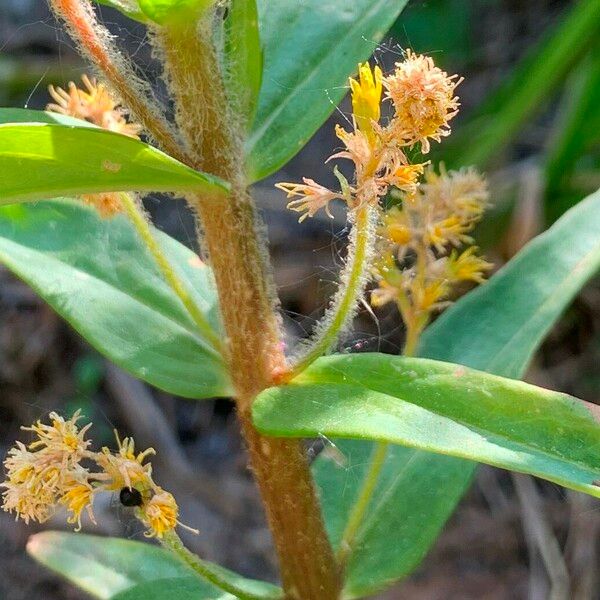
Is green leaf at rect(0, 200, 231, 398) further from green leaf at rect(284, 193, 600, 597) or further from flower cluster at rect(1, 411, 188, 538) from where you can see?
green leaf at rect(284, 193, 600, 597)

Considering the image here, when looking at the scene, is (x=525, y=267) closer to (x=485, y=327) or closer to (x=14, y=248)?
(x=485, y=327)

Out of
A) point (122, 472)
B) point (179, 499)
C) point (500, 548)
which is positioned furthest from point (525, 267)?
point (179, 499)

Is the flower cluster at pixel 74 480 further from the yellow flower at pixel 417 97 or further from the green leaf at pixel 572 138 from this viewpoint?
the green leaf at pixel 572 138

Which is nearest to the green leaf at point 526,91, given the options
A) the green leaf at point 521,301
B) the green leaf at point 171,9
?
the green leaf at point 521,301

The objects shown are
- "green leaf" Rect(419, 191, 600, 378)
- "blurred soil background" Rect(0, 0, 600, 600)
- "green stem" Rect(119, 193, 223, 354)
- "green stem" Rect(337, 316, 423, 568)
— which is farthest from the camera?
"blurred soil background" Rect(0, 0, 600, 600)

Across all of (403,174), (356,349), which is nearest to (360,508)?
(403,174)

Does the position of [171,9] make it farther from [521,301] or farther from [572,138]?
[572,138]

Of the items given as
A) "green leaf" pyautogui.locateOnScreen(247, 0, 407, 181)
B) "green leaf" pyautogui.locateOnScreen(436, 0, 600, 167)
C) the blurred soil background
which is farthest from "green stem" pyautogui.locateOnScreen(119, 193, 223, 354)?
"green leaf" pyautogui.locateOnScreen(436, 0, 600, 167)
